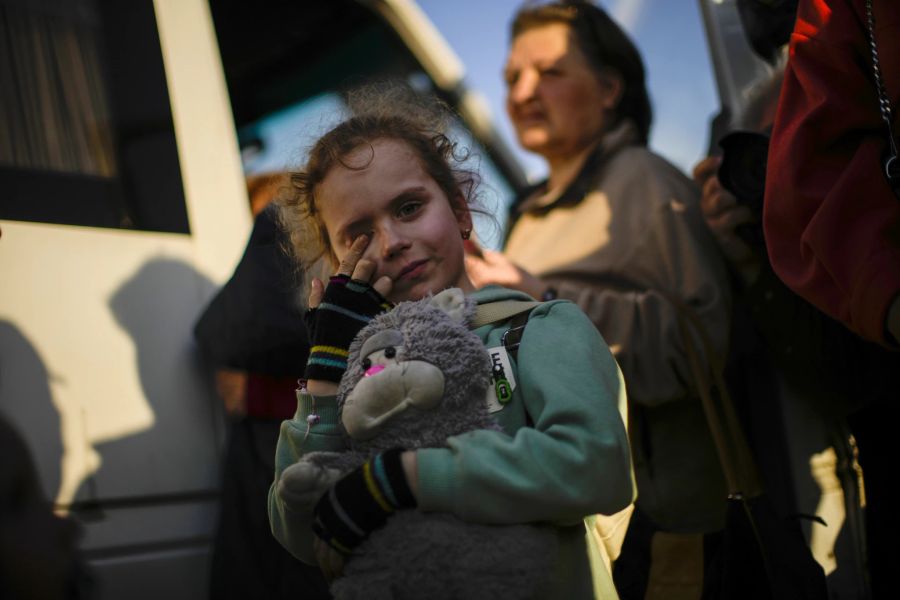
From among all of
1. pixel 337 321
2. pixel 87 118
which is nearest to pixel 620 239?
pixel 337 321

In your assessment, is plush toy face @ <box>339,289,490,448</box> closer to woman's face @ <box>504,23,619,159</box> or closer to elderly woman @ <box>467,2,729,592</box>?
elderly woman @ <box>467,2,729,592</box>

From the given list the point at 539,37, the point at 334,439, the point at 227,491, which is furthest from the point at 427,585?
the point at 539,37

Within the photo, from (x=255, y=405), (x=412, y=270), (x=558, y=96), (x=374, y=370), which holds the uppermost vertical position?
(x=558, y=96)

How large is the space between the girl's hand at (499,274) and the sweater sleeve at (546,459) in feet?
2.45

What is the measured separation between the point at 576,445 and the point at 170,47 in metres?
1.73

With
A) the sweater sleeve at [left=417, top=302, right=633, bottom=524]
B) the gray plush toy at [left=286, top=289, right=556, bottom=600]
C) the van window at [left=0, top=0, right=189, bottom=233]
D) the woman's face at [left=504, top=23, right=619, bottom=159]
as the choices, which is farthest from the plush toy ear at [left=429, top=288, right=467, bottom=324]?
the woman's face at [left=504, top=23, right=619, bottom=159]

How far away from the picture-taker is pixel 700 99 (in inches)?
133

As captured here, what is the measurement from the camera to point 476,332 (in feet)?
4.52

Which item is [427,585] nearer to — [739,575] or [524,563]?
[524,563]

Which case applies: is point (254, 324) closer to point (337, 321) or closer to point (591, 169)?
point (337, 321)

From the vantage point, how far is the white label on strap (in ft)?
4.23

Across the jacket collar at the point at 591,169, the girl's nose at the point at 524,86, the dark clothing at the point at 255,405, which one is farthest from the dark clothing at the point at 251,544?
the girl's nose at the point at 524,86

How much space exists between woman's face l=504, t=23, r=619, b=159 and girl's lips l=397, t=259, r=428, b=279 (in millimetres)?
1501

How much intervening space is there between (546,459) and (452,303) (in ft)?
0.96
